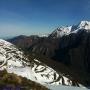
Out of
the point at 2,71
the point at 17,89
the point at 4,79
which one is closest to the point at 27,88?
the point at 17,89

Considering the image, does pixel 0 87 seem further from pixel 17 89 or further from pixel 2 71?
pixel 2 71

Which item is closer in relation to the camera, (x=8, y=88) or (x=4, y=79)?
(x=8, y=88)

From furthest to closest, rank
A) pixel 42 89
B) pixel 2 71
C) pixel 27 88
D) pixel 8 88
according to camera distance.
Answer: pixel 2 71
pixel 42 89
pixel 27 88
pixel 8 88

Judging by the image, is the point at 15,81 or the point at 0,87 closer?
the point at 0,87

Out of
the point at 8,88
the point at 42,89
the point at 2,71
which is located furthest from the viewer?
the point at 2,71

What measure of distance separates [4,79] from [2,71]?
1.64m

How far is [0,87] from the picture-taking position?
12.3m

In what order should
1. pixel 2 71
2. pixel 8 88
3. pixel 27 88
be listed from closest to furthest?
pixel 8 88, pixel 27 88, pixel 2 71

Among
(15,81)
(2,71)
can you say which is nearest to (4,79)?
(15,81)

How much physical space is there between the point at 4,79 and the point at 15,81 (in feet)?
2.11

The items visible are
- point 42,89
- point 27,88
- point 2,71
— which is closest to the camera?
point 27,88

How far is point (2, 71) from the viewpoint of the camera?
628 inches

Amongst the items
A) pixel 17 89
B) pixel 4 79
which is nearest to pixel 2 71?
pixel 4 79

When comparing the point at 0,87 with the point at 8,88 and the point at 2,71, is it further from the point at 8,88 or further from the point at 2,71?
the point at 2,71
